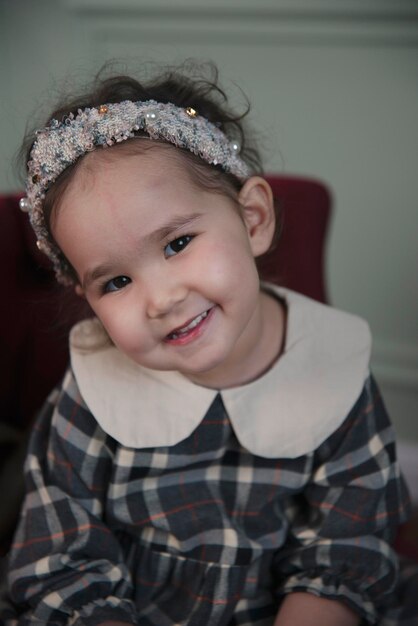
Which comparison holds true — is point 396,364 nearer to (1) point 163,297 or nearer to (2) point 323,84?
(2) point 323,84

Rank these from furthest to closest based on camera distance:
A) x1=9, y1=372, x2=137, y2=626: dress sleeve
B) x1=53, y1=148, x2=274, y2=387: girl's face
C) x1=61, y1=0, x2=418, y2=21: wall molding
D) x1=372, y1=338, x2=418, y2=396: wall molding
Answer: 1. x1=372, y1=338, x2=418, y2=396: wall molding
2. x1=61, y1=0, x2=418, y2=21: wall molding
3. x1=9, y1=372, x2=137, y2=626: dress sleeve
4. x1=53, y1=148, x2=274, y2=387: girl's face

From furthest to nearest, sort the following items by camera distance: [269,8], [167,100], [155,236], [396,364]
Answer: [396,364], [269,8], [167,100], [155,236]

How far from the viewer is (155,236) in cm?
89

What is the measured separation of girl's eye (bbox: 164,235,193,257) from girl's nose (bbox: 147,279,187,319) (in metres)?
0.05

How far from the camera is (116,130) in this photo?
905 millimetres

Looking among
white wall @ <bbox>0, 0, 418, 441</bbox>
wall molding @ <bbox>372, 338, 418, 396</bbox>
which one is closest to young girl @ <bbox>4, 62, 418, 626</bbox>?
white wall @ <bbox>0, 0, 418, 441</bbox>

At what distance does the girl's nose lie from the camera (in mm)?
896

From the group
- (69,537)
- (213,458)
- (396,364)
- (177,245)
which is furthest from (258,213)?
(396,364)

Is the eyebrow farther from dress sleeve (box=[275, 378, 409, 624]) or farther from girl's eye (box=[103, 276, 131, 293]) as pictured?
dress sleeve (box=[275, 378, 409, 624])

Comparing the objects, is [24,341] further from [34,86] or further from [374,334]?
[374,334]

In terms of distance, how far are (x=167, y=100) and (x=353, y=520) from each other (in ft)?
2.10

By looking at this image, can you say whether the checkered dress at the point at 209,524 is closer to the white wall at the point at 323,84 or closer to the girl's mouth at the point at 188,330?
the girl's mouth at the point at 188,330

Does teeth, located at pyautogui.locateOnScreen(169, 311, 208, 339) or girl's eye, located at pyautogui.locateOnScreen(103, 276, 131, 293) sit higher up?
girl's eye, located at pyautogui.locateOnScreen(103, 276, 131, 293)

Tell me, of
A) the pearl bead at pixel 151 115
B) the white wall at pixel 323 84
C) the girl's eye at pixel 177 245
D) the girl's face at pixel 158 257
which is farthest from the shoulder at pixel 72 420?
the white wall at pixel 323 84
